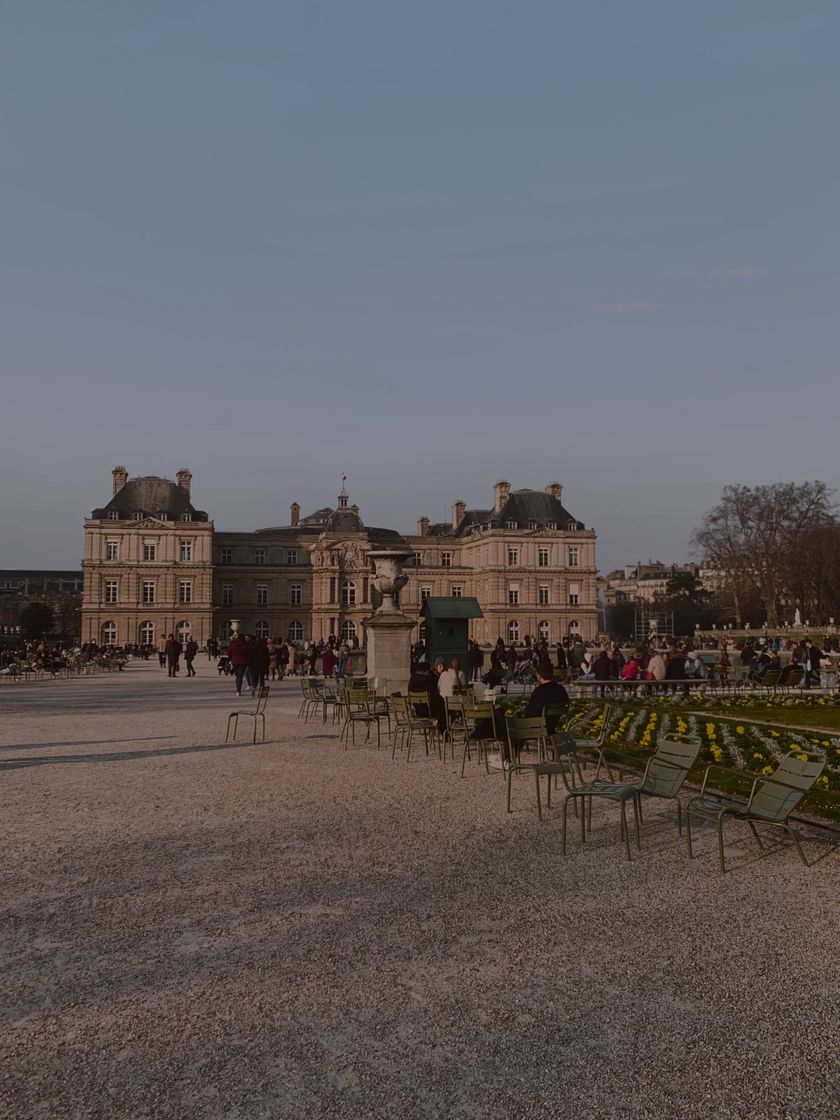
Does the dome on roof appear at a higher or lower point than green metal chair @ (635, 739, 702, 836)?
Answer: higher

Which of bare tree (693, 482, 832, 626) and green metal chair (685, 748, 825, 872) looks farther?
bare tree (693, 482, 832, 626)

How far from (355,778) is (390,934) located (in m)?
4.59

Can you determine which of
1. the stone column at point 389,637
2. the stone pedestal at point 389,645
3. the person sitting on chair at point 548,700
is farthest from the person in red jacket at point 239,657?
the person sitting on chair at point 548,700

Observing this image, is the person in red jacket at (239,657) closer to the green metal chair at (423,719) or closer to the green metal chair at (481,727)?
the green metal chair at (423,719)

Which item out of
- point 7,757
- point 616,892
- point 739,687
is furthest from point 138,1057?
point 739,687

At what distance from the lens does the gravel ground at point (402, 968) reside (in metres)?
3.07

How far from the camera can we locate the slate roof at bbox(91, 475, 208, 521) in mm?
62513

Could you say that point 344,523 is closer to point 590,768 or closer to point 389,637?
point 389,637

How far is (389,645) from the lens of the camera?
16766 mm

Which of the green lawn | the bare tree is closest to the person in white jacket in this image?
the green lawn

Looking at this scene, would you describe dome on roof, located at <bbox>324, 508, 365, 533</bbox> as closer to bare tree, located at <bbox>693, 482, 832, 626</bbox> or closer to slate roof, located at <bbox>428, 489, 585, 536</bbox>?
slate roof, located at <bbox>428, 489, 585, 536</bbox>

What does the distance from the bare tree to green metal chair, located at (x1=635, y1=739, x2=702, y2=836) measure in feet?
160

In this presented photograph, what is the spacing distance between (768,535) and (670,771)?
164 ft

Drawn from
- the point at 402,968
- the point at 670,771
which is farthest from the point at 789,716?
the point at 402,968
